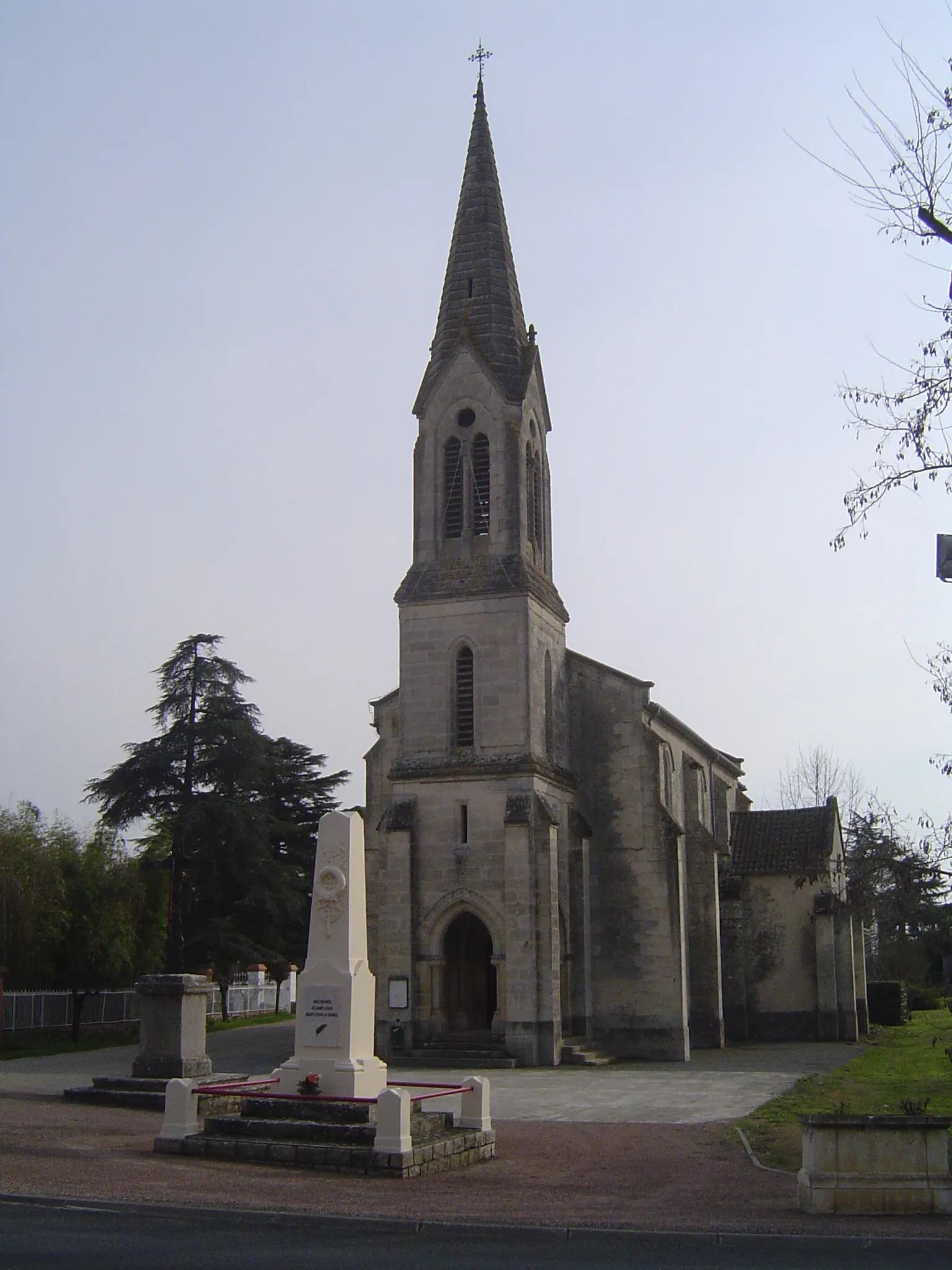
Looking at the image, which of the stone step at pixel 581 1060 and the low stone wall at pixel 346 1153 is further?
the stone step at pixel 581 1060

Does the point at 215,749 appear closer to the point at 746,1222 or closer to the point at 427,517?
the point at 427,517

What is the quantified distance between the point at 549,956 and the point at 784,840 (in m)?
15.1

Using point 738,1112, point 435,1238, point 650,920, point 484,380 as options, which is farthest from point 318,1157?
point 484,380

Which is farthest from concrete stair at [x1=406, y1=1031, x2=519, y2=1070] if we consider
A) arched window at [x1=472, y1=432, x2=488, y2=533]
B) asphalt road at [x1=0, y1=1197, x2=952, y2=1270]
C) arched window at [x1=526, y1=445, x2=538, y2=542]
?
asphalt road at [x1=0, y1=1197, x2=952, y2=1270]

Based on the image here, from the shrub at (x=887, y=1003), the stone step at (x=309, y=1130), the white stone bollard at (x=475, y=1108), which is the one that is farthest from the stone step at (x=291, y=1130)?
the shrub at (x=887, y=1003)

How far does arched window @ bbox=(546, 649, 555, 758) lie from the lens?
111ft

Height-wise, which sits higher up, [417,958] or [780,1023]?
[417,958]

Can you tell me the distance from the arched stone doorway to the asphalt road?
19.9m

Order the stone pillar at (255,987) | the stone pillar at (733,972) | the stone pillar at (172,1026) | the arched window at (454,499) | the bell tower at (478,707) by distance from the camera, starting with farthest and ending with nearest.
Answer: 1. the stone pillar at (255,987)
2. the stone pillar at (733,972)
3. the arched window at (454,499)
4. the bell tower at (478,707)
5. the stone pillar at (172,1026)

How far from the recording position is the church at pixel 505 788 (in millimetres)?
31078

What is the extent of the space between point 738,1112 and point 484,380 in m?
20.7

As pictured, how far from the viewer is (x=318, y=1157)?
14664mm

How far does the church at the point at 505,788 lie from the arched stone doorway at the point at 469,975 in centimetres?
6

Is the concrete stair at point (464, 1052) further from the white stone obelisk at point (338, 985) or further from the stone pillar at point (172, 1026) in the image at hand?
the white stone obelisk at point (338, 985)
